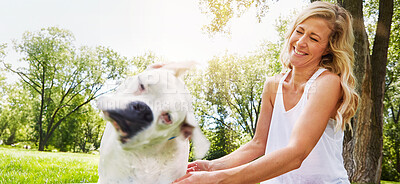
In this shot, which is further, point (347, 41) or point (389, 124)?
point (389, 124)

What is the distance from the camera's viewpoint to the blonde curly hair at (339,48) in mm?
2238

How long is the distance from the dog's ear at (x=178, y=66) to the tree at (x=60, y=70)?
3045 cm

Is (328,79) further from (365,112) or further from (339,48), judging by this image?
(365,112)

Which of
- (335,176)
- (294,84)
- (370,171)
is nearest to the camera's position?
(335,176)

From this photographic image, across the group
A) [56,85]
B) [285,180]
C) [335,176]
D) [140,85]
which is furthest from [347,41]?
[56,85]

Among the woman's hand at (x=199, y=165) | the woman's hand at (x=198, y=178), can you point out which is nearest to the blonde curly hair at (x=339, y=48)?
the woman's hand at (x=199, y=165)

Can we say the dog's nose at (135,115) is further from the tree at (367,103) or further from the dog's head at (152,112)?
the tree at (367,103)

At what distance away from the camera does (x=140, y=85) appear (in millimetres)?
1154

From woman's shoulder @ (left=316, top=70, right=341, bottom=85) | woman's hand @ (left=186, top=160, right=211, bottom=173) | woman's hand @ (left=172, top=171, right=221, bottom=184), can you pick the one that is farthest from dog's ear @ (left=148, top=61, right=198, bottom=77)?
woman's shoulder @ (left=316, top=70, right=341, bottom=85)

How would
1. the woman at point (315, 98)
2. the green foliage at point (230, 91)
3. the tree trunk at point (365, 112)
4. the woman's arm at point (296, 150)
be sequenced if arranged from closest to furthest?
the woman's arm at point (296, 150) → the woman at point (315, 98) → the tree trunk at point (365, 112) → the green foliage at point (230, 91)

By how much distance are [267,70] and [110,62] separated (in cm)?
1647

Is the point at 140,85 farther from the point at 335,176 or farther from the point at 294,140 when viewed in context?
the point at 335,176

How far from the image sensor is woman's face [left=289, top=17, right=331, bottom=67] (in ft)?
7.40

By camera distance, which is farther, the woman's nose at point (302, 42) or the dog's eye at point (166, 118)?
the woman's nose at point (302, 42)
